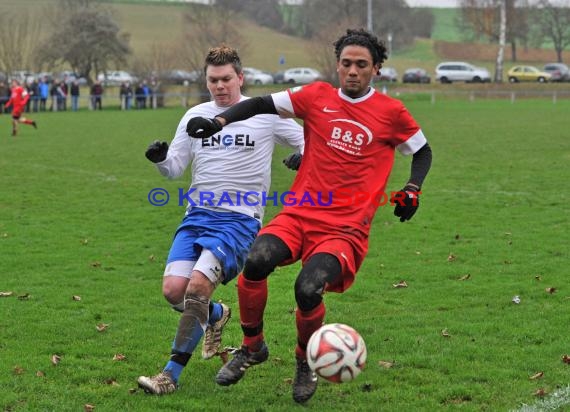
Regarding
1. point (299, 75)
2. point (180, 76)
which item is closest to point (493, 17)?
point (299, 75)

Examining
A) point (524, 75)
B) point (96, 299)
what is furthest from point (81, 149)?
point (524, 75)

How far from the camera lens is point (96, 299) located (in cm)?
777

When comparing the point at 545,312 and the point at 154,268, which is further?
the point at 154,268

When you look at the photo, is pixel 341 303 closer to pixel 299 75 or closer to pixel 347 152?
pixel 347 152

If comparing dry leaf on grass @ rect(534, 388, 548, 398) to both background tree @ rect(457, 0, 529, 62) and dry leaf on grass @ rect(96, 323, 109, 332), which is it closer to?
dry leaf on grass @ rect(96, 323, 109, 332)

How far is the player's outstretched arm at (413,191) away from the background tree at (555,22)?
269 ft

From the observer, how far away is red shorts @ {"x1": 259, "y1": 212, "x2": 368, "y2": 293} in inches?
195

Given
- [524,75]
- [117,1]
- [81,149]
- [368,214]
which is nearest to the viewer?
[368,214]

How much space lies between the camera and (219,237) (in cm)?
548

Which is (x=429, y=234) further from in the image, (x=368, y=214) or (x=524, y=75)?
(x=524, y=75)

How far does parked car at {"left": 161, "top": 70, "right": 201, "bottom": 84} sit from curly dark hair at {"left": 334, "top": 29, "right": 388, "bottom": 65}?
149 feet

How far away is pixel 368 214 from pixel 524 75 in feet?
188

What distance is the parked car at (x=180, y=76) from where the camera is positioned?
50906mm

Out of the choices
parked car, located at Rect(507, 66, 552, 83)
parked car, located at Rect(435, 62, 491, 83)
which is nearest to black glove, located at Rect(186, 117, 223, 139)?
parked car, located at Rect(435, 62, 491, 83)
